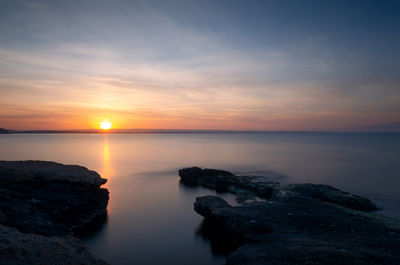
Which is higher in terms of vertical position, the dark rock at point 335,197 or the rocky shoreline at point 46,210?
the rocky shoreline at point 46,210

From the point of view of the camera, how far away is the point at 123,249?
19.0 m

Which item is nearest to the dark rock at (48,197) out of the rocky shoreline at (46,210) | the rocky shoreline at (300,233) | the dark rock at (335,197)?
the rocky shoreline at (46,210)

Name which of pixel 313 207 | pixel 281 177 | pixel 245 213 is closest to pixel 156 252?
pixel 245 213

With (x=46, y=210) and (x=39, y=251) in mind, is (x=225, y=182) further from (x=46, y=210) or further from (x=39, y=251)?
(x=39, y=251)

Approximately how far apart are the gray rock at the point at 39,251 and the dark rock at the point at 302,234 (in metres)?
7.54

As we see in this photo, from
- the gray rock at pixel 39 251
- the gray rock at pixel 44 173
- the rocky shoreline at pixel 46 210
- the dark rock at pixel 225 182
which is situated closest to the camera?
the gray rock at pixel 39 251

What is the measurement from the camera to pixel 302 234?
1438 centimetres

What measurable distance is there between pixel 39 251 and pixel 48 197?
11566mm

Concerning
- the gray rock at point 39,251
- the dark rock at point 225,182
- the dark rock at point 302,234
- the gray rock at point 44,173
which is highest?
the gray rock at point 44,173

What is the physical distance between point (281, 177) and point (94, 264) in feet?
149

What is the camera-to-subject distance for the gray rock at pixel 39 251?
956 centimetres

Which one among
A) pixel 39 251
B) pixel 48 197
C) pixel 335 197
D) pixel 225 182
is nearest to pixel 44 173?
pixel 48 197

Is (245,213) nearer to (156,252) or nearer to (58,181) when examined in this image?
(156,252)

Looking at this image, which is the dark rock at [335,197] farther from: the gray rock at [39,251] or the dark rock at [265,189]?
the gray rock at [39,251]
